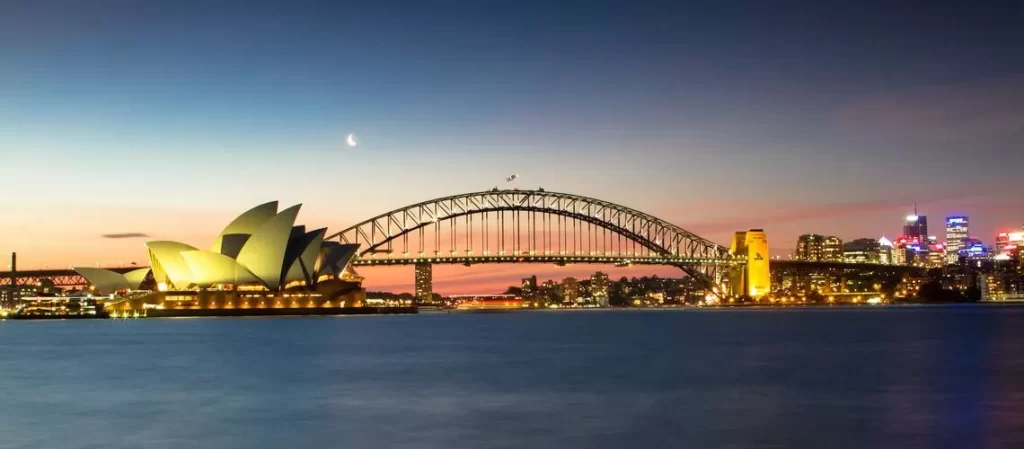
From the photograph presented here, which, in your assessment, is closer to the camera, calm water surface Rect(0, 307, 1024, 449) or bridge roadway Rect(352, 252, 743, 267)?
calm water surface Rect(0, 307, 1024, 449)

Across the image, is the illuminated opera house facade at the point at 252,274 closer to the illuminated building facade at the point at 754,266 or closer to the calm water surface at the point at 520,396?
the calm water surface at the point at 520,396

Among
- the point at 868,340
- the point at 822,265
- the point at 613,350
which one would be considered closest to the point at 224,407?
Answer: the point at 613,350

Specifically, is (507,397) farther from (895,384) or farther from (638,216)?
(638,216)

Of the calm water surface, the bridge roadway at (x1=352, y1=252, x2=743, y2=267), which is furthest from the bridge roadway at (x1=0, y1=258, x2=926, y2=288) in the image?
the calm water surface

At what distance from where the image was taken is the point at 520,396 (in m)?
24.6

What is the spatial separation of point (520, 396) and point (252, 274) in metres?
75.2

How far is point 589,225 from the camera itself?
120 metres

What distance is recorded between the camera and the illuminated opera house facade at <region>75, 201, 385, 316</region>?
91.8 m

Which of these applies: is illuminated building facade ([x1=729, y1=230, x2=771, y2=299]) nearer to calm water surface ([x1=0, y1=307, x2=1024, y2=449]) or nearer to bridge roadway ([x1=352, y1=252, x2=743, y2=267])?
bridge roadway ([x1=352, y1=252, x2=743, y2=267])

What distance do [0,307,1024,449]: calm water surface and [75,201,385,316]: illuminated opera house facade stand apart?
46.9 m

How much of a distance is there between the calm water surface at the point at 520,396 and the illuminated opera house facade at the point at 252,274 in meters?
46.9

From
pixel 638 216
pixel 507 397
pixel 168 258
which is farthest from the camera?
pixel 638 216

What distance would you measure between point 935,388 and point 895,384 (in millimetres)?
1163

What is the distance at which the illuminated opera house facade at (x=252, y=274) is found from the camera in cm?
9181
